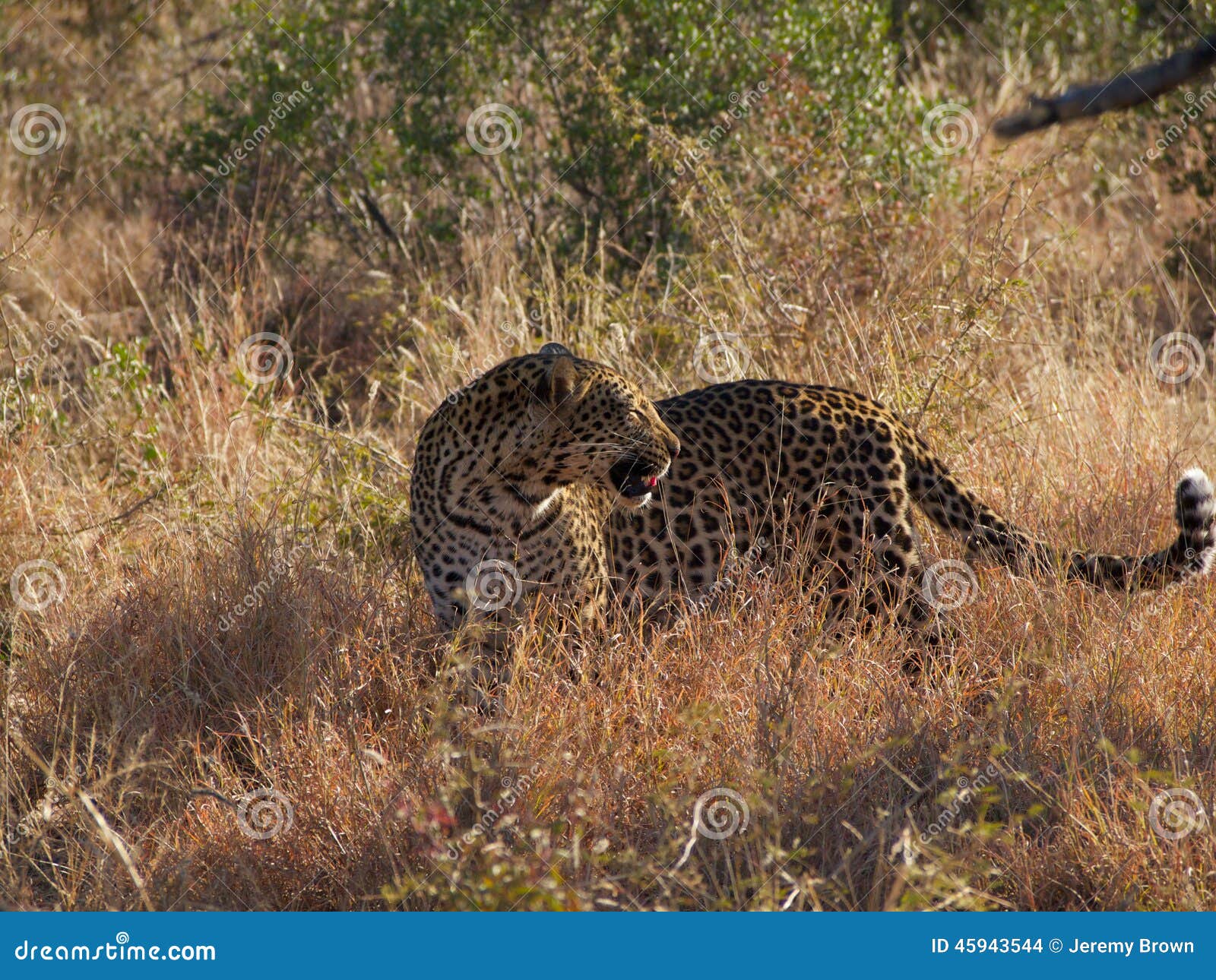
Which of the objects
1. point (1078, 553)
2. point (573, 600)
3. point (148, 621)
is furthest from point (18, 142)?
point (1078, 553)

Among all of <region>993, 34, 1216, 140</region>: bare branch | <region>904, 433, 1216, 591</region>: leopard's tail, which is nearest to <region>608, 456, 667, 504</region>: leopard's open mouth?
<region>904, 433, 1216, 591</region>: leopard's tail

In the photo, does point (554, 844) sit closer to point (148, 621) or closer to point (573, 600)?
point (573, 600)

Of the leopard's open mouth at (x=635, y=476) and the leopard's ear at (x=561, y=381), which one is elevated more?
the leopard's ear at (x=561, y=381)

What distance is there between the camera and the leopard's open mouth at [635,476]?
496cm

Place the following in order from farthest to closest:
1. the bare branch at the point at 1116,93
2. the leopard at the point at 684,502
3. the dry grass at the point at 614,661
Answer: the leopard at the point at 684,502
the dry grass at the point at 614,661
the bare branch at the point at 1116,93

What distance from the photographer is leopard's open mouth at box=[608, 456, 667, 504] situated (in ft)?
16.3

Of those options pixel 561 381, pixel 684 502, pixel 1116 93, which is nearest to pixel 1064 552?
pixel 684 502

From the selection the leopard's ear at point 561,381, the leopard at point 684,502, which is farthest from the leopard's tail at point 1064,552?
the leopard's ear at point 561,381

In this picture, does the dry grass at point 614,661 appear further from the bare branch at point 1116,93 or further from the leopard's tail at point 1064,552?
the bare branch at point 1116,93

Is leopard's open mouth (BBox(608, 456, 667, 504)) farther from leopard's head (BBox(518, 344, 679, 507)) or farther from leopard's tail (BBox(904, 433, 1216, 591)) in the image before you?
leopard's tail (BBox(904, 433, 1216, 591))

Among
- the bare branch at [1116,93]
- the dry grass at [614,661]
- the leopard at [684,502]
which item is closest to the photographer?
the bare branch at [1116,93]

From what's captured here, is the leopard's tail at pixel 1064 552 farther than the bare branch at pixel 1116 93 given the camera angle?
Yes

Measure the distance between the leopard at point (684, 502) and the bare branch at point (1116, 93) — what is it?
2.83 metres

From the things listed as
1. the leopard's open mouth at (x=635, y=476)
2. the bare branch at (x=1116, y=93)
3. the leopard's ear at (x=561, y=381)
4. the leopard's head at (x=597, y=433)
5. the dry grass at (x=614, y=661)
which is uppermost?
the bare branch at (x=1116, y=93)
